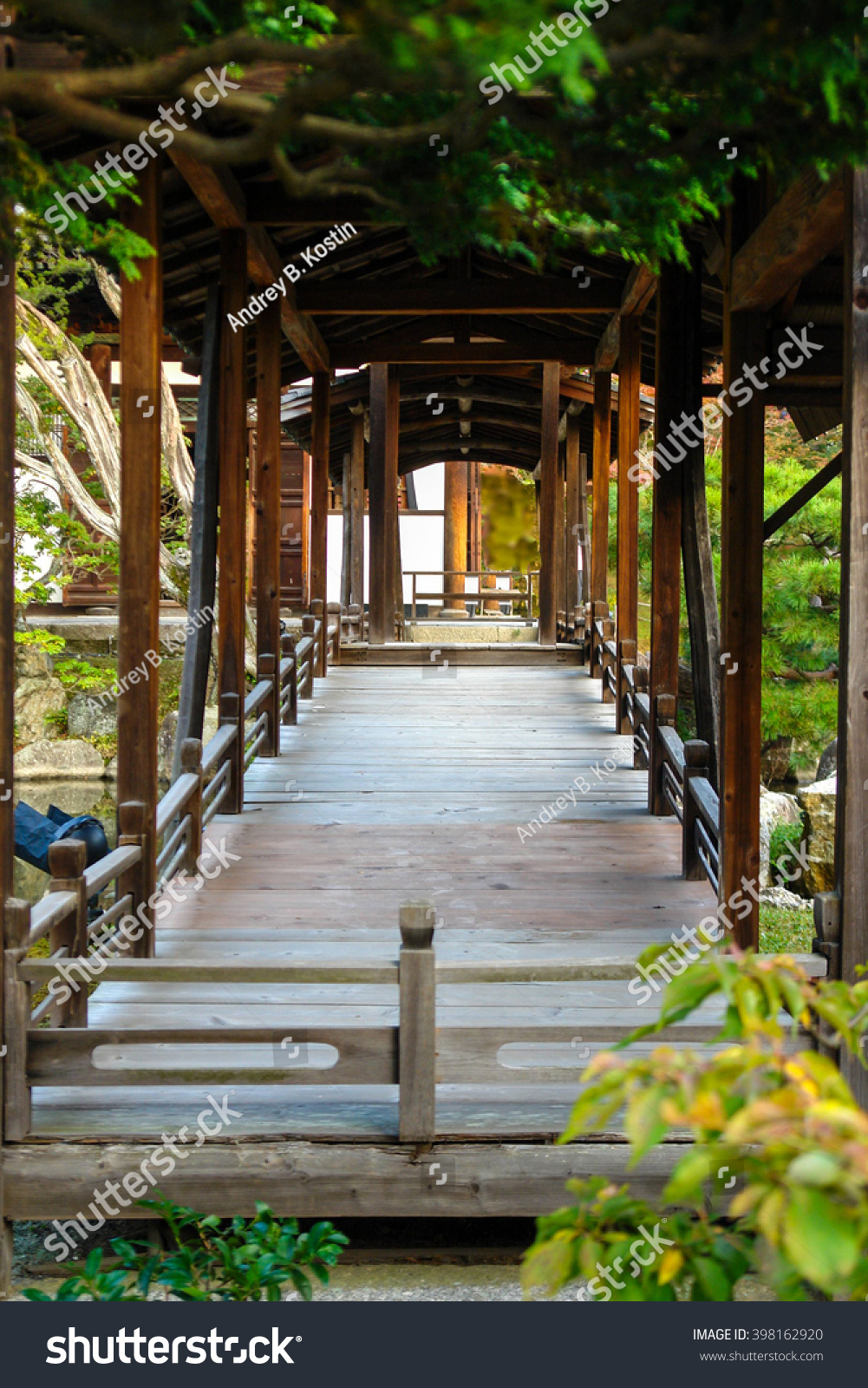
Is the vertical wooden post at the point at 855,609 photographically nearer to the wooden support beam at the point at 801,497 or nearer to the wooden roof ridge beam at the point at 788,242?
the wooden roof ridge beam at the point at 788,242

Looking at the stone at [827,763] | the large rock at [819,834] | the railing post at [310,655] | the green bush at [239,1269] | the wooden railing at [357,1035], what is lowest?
the large rock at [819,834]

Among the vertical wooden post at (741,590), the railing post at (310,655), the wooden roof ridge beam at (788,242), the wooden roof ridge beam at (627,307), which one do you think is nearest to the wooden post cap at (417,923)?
the vertical wooden post at (741,590)

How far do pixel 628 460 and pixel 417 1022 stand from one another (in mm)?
6306

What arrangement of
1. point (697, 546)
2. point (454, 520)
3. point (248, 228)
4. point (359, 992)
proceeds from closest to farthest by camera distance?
point (359, 992) < point (697, 546) < point (248, 228) < point (454, 520)

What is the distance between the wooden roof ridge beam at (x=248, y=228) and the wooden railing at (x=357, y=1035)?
2.79 meters

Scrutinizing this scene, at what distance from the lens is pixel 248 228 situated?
6672 mm

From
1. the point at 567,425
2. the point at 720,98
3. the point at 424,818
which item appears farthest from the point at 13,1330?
the point at 567,425

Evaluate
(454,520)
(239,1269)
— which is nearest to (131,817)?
(239,1269)

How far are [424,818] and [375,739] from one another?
2.06 metres

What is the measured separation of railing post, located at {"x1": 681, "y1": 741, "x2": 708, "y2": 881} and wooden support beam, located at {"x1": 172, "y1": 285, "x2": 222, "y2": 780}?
95.6 inches

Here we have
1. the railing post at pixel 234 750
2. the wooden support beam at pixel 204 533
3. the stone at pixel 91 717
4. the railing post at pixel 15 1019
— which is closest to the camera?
the railing post at pixel 15 1019

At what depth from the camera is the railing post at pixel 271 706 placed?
8211mm

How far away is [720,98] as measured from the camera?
158cm

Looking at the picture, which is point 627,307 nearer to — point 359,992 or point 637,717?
point 637,717
